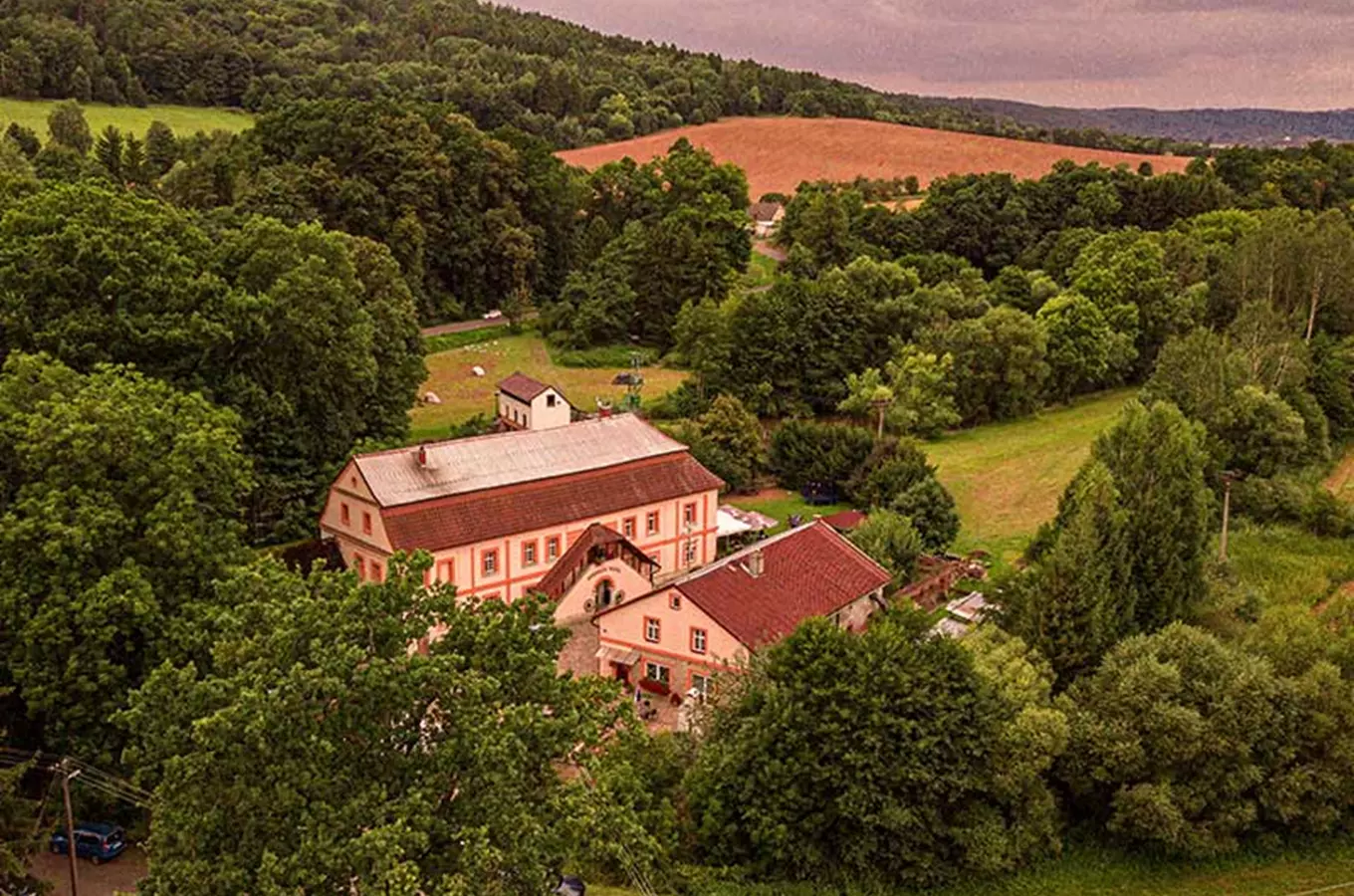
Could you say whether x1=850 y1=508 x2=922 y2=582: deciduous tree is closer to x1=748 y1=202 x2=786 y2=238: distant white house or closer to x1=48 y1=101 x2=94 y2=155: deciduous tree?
x1=48 y1=101 x2=94 y2=155: deciduous tree

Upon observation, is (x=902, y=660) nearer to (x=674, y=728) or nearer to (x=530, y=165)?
(x=674, y=728)

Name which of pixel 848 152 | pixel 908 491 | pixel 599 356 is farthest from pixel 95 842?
pixel 848 152

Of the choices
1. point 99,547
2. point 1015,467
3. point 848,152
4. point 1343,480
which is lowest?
point 1015,467

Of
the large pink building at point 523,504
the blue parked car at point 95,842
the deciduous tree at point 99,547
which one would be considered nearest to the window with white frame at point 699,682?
the large pink building at point 523,504

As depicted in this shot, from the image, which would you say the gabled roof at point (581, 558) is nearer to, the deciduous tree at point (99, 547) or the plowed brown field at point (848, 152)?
the deciduous tree at point (99, 547)

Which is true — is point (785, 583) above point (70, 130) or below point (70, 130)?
below

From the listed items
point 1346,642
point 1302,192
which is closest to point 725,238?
point 1302,192

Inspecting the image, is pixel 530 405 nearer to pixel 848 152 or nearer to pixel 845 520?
pixel 845 520
